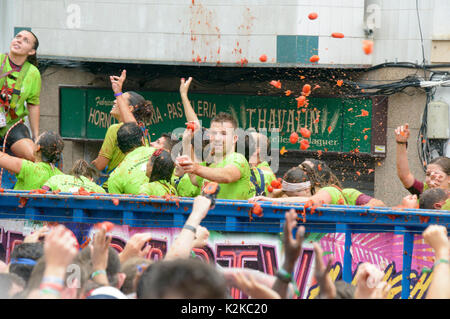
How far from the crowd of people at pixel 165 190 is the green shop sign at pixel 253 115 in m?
4.67

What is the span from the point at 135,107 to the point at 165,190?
5.37ft

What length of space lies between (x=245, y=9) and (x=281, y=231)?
6.58 metres

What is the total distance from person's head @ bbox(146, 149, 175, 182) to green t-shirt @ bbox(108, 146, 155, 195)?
0.40 feet

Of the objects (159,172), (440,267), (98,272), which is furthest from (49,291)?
(159,172)

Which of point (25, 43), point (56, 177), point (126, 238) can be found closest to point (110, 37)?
point (25, 43)

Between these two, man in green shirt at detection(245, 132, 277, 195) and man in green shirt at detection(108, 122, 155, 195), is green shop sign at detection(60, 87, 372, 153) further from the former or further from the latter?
man in green shirt at detection(108, 122, 155, 195)

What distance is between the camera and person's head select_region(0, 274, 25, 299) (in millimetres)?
3387

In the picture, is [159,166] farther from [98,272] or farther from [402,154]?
[98,272]

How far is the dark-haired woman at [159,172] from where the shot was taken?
5.93m

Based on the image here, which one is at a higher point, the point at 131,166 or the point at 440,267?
the point at 131,166

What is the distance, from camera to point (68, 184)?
19.8 ft

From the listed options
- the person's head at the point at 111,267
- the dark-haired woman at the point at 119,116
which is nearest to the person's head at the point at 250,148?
the dark-haired woman at the point at 119,116

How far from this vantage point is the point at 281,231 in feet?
17.8
